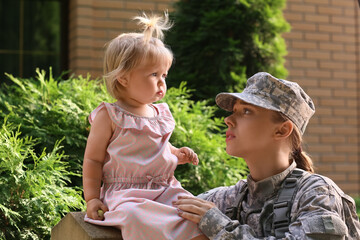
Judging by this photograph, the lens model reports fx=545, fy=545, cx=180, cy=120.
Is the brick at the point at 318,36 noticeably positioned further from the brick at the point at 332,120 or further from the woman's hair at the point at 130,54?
the woman's hair at the point at 130,54

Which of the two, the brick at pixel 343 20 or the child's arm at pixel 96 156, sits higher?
the brick at pixel 343 20

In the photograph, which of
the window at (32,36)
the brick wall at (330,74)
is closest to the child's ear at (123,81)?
the window at (32,36)

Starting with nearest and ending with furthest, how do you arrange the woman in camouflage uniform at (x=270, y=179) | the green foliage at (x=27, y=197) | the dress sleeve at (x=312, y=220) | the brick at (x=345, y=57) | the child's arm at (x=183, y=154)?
the dress sleeve at (x=312, y=220), the woman in camouflage uniform at (x=270, y=179), the child's arm at (x=183, y=154), the green foliage at (x=27, y=197), the brick at (x=345, y=57)

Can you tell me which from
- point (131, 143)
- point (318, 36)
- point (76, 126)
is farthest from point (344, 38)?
point (131, 143)

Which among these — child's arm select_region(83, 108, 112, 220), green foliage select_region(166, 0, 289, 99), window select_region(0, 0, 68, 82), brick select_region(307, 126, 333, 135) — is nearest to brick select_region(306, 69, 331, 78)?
brick select_region(307, 126, 333, 135)

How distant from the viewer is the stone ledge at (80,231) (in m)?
2.07

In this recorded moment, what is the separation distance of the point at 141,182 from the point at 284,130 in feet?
2.06

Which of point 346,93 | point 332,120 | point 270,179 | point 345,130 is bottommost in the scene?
point 345,130

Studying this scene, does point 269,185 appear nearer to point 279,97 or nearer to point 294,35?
point 279,97

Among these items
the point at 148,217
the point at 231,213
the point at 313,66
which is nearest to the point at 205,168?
the point at 231,213

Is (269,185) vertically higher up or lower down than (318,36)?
lower down

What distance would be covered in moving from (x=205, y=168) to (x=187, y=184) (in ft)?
0.57

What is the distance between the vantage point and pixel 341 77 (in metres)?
7.34

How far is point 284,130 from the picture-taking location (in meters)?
2.20
